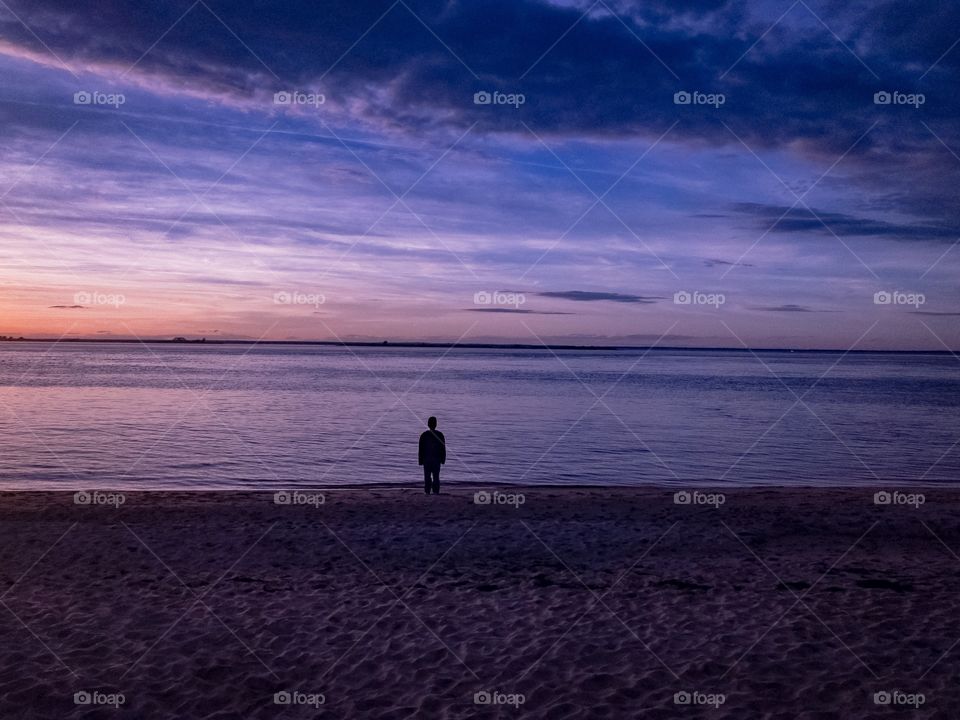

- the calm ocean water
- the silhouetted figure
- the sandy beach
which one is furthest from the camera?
the calm ocean water

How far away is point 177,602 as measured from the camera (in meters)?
9.86

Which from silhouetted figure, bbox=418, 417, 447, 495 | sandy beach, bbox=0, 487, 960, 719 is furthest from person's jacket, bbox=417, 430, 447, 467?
sandy beach, bbox=0, 487, 960, 719

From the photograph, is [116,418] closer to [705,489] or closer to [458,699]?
[705,489]

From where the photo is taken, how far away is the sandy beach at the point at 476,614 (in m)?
7.17

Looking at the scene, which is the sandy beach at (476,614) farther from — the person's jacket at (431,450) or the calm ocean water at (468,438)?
the calm ocean water at (468,438)

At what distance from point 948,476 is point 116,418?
4052 centimetres

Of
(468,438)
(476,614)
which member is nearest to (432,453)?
(476,614)

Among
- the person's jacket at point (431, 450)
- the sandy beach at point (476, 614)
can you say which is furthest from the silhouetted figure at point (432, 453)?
the sandy beach at point (476, 614)

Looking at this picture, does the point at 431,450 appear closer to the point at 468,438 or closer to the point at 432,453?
the point at 432,453

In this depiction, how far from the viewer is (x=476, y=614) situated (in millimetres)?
9445

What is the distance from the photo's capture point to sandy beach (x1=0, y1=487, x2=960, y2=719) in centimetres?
717

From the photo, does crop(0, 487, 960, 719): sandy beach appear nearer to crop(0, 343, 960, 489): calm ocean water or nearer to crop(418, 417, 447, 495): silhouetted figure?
crop(418, 417, 447, 495): silhouetted figure

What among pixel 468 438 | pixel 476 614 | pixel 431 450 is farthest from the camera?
pixel 468 438

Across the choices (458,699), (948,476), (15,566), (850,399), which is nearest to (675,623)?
(458,699)
